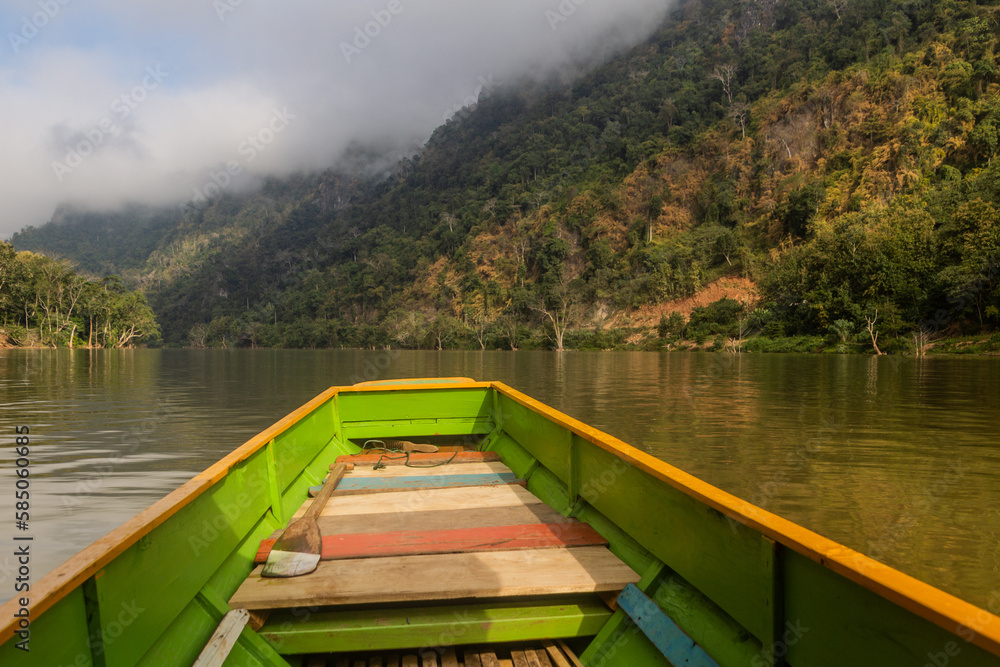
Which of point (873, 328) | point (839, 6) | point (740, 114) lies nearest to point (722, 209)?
point (740, 114)

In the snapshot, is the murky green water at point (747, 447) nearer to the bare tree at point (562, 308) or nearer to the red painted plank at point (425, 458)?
the red painted plank at point (425, 458)

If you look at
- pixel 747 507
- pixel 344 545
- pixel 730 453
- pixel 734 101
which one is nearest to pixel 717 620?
pixel 747 507

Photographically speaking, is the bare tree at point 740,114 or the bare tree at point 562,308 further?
the bare tree at point 740,114

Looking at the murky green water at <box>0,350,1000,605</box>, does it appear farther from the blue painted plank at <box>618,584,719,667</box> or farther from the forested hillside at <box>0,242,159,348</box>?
the forested hillside at <box>0,242,159,348</box>

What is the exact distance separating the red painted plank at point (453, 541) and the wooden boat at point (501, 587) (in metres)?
0.01

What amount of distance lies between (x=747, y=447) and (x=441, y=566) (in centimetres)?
844

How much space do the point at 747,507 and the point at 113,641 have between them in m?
2.19

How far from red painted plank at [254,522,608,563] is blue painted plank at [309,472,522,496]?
124cm

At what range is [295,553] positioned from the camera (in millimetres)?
2895

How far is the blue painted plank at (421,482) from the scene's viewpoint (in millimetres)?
4609

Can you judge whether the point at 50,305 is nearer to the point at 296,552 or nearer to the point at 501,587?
the point at 296,552

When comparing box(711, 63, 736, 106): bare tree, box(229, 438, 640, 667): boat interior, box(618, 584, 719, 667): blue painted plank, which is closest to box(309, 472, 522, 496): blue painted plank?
box(229, 438, 640, 667): boat interior

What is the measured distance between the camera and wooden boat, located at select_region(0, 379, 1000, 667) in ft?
4.95

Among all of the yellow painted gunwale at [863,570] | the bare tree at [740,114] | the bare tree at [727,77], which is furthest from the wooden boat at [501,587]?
the bare tree at [727,77]
